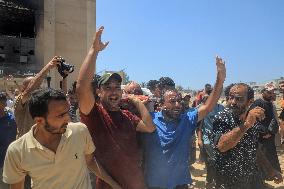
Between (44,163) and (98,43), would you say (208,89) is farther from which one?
(44,163)

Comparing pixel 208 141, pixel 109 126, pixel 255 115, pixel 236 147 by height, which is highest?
pixel 255 115

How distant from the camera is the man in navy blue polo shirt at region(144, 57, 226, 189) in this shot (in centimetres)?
380

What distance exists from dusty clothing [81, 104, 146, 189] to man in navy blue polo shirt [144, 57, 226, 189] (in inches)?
15.8

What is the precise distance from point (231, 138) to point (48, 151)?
167cm

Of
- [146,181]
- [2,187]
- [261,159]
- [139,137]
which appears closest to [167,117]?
[139,137]

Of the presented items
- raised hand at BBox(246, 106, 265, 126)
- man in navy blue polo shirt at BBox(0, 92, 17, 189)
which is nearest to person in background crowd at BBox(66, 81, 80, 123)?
man in navy blue polo shirt at BBox(0, 92, 17, 189)

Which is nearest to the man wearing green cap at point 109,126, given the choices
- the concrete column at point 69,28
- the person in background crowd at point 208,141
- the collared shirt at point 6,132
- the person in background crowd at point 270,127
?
the collared shirt at point 6,132

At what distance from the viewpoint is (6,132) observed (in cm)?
546

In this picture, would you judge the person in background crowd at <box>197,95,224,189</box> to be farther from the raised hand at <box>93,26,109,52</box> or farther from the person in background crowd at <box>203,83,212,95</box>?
the raised hand at <box>93,26,109,52</box>

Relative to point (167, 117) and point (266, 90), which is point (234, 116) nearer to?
point (167, 117)

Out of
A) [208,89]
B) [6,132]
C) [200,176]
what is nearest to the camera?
[6,132]

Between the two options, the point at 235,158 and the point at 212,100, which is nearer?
the point at 235,158

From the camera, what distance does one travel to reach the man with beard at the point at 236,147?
356cm

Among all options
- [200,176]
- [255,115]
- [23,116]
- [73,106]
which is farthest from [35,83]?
[200,176]
